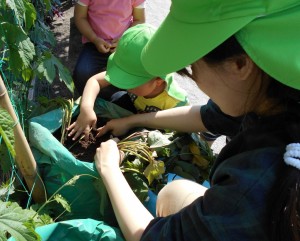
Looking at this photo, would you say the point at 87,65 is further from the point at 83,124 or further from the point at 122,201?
the point at 122,201

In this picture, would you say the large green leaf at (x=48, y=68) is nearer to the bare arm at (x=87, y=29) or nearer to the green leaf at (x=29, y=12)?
the green leaf at (x=29, y=12)

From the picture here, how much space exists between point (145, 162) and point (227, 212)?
0.73 meters

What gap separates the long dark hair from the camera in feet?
2.48

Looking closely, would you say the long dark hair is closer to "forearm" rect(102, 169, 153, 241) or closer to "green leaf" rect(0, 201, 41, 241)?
"forearm" rect(102, 169, 153, 241)

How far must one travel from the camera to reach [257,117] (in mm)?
922

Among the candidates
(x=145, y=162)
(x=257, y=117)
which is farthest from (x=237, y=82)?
(x=145, y=162)

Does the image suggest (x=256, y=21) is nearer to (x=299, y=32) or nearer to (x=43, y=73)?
(x=299, y=32)

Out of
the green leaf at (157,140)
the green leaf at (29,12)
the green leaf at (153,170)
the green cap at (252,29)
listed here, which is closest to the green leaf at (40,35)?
the green leaf at (29,12)

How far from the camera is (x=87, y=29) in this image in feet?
8.14

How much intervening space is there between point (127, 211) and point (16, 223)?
0.34m

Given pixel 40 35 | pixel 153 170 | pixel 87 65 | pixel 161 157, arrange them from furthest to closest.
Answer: pixel 87 65
pixel 40 35
pixel 161 157
pixel 153 170

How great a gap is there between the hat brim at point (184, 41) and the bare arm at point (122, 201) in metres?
0.48

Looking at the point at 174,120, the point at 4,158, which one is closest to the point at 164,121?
the point at 174,120

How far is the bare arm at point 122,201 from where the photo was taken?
1190 millimetres
